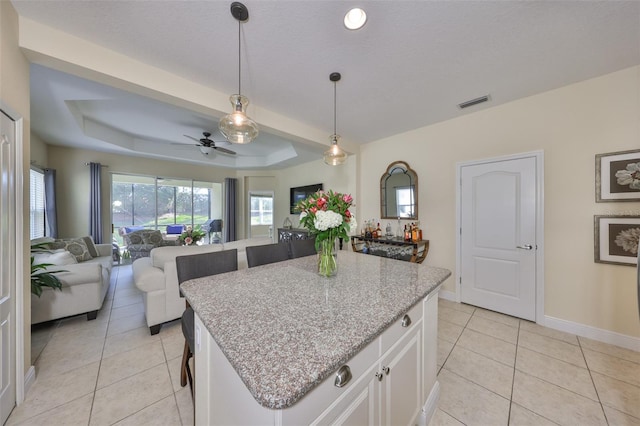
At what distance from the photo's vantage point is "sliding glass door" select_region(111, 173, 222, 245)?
545cm

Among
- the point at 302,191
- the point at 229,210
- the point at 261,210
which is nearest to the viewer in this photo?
the point at 302,191

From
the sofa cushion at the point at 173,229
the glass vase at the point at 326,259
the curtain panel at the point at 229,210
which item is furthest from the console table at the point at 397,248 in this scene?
the sofa cushion at the point at 173,229

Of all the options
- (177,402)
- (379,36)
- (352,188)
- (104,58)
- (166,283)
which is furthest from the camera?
(352,188)

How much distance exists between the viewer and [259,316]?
3.22 feet

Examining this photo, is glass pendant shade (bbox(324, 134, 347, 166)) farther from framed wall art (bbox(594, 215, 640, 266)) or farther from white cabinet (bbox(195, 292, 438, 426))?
framed wall art (bbox(594, 215, 640, 266))

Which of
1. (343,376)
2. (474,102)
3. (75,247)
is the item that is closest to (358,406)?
(343,376)

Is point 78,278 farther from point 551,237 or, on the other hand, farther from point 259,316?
point 551,237

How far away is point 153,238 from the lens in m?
5.09

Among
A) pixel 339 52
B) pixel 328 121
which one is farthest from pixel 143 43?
pixel 328 121

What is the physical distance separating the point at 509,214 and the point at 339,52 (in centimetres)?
A: 274

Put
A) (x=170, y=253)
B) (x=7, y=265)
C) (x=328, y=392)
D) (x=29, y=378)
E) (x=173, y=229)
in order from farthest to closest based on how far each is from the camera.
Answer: (x=173, y=229) → (x=170, y=253) → (x=29, y=378) → (x=7, y=265) → (x=328, y=392)

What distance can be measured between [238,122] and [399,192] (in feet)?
9.37

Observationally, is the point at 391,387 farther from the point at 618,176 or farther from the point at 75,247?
the point at 75,247

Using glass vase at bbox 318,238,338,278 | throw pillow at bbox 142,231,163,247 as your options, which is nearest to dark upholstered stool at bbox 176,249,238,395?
glass vase at bbox 318,238,338,278
